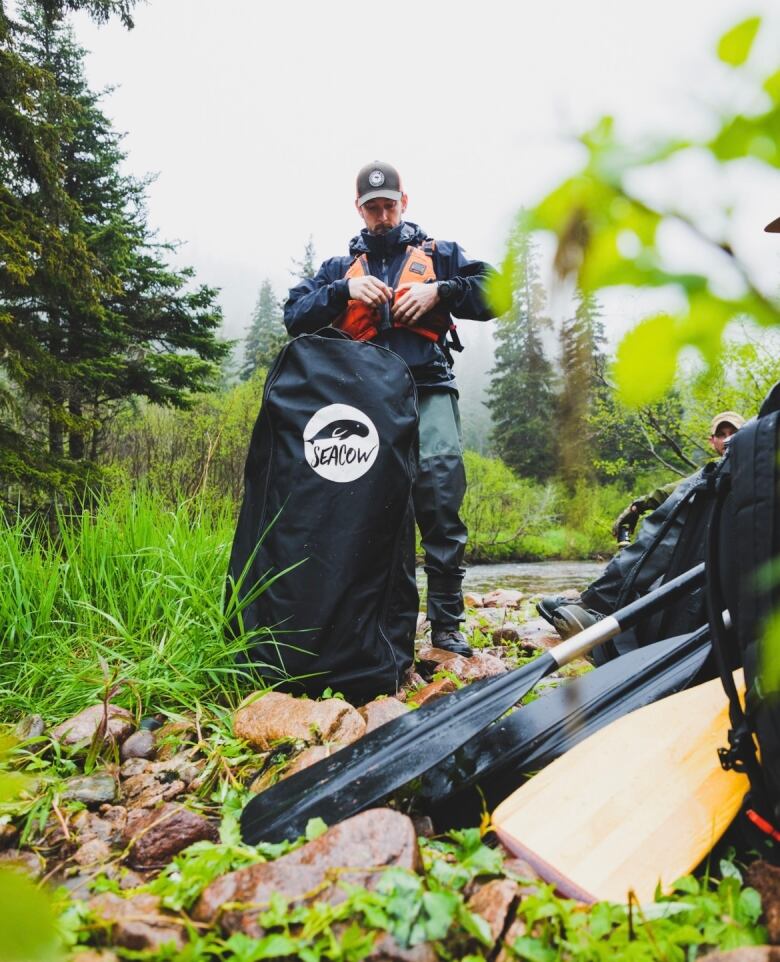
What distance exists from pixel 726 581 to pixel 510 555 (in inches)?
395

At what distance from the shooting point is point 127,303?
10.8m

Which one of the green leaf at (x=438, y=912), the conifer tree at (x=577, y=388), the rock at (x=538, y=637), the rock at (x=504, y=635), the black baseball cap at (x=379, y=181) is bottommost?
the rock at (x=538, y=637)

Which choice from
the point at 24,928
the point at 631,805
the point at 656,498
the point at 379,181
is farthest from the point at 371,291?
the point at 656,498

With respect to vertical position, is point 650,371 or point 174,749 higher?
point 650,371

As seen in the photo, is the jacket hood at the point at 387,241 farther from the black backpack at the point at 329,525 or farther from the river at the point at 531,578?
the river at the point at 531,578

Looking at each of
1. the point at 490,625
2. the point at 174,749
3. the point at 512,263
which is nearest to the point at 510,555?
the point at 490,625

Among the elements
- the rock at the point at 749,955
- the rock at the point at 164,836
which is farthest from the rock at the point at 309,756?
the rock at the point at 749,955

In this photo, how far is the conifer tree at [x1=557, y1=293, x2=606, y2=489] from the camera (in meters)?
0.42

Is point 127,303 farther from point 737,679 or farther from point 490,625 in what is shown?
point 737,679

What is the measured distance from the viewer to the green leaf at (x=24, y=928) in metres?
0.27

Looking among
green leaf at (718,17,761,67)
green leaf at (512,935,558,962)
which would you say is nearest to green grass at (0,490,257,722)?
green leaf at (512,935,558,962)

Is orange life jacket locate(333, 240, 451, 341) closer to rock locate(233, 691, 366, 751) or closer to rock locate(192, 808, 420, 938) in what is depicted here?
rock locate(233, 691, 366, 751)

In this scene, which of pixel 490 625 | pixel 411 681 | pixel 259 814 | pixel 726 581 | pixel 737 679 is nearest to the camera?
pixel 726 581

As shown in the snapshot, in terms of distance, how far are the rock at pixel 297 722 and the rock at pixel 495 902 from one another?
0.64 metres
